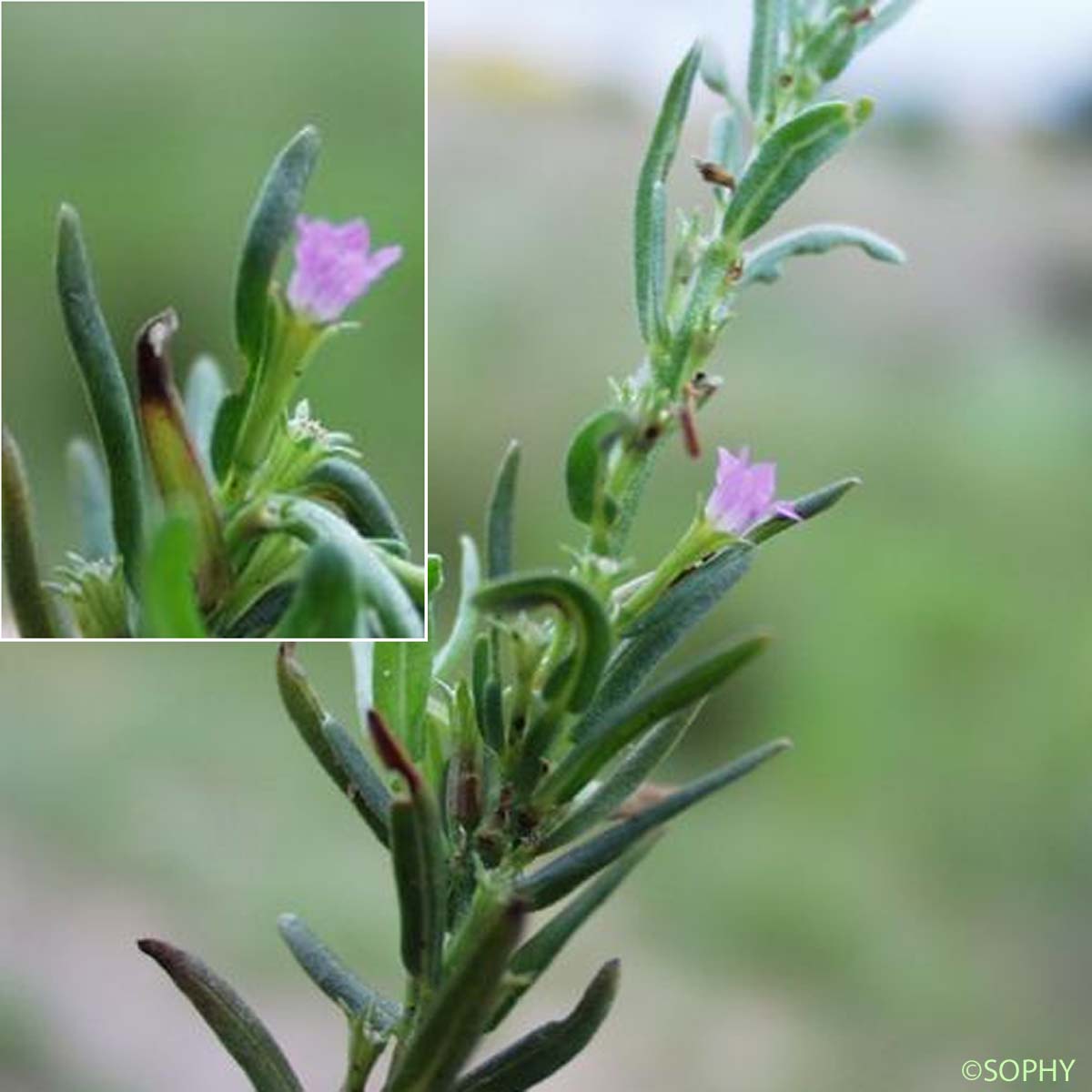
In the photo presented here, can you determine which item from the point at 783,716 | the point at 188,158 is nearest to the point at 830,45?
the point at 188,158

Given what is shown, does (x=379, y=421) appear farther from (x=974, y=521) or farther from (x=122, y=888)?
(x=974, y=521)

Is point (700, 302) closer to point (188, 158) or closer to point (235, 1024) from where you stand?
point (235, 1024)

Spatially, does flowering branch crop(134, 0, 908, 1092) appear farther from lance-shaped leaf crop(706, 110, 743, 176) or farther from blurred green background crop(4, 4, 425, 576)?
blurred green background crop(4, 4, 425, 576)

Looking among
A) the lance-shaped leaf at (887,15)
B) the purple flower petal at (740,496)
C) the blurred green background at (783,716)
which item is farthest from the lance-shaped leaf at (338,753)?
the blurred green background at (783,716)

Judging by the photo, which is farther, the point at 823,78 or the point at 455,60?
the point at 455,60

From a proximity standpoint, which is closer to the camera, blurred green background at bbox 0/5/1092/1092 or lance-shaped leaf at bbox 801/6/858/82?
lance-shaped leaf at bbox 801/6/858/82

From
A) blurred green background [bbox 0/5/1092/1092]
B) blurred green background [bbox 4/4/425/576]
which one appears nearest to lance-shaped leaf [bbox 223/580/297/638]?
blurred green background [bbox 4/4/425/576]

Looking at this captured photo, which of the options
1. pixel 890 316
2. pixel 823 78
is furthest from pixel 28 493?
pixel 890 316

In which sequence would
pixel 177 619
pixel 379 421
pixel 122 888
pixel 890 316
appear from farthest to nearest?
pixel 890 316
pixel 122 888
pixel 379 421
pixel 177 619
